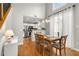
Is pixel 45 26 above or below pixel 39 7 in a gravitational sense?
below

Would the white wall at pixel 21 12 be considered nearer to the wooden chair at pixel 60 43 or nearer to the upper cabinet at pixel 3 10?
the upper cabinet at pixel 3 10

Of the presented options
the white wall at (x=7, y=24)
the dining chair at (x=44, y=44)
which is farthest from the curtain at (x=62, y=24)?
the white wall at (x=7, y=24)

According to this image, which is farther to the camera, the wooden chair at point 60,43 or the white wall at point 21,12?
the wooden chair at point 60,43

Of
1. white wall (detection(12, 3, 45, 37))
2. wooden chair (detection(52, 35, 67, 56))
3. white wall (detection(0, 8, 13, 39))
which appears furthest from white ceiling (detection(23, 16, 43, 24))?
wooden chair (detection(52, 35, 67, 56))

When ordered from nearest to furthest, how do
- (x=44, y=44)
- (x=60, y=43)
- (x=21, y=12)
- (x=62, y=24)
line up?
(x=21, y=12), (x=60, y=43), (x=44, y=44), (x=62, y=24)

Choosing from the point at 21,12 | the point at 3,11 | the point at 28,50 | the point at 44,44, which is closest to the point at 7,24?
the point at 3,11

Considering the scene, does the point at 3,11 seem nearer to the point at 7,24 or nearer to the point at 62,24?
the point at 7,24

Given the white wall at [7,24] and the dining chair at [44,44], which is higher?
the white wall at [7,24]

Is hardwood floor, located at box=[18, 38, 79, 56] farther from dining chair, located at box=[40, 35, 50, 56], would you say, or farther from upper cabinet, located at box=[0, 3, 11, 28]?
upper cabinet, located at box=[0, 3, 11, 28]

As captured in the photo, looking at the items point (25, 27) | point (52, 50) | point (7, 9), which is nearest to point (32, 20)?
point (25, 27)

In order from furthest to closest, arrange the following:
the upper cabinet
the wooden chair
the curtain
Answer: the curtain → the wooden chair → the upper cabinet

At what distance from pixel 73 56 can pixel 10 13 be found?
138 centimetres

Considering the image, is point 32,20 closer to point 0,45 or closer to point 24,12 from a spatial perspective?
point 24,12

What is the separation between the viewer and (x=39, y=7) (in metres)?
2.12
